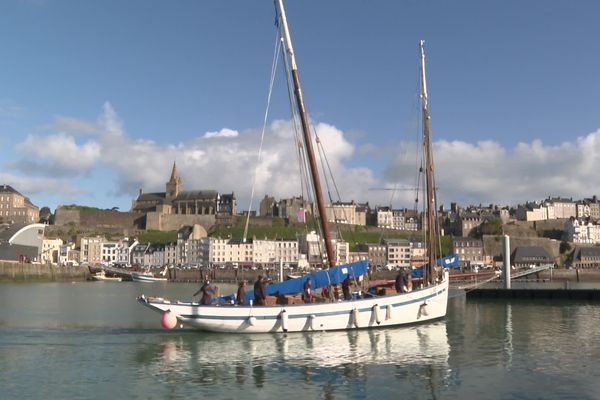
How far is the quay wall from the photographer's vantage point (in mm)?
77000

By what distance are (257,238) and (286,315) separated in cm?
10131

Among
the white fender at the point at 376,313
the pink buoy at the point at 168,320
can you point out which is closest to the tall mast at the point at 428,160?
the white fender at the point at 376,313

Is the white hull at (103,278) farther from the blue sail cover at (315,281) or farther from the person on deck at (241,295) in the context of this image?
the person on deck at (241,295)

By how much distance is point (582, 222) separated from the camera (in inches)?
5084

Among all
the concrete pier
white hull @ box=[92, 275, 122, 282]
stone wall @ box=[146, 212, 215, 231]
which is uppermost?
stone wall @ box=[146, 212, 215, 231]

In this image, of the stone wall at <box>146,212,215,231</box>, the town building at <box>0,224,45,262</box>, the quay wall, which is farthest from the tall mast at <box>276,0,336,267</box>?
the stone wall at <box>146,212,215,231</box>

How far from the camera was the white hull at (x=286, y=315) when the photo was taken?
19.4 metres

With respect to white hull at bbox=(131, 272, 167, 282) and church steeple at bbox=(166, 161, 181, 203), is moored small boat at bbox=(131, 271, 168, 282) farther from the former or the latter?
church steeple at bbox=(166, 161, 181, 203)

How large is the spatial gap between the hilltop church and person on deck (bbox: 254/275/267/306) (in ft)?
370

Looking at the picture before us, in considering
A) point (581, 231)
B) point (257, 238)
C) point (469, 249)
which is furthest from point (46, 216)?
point (581, 231)

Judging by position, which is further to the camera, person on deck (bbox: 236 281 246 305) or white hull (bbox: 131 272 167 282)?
white hull (bbox: 131 272 167 282)

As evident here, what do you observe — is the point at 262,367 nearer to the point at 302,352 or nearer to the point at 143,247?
the point at 302,352

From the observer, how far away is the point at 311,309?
781 inches

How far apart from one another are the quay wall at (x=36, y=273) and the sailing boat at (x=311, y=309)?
6537 centimetres
